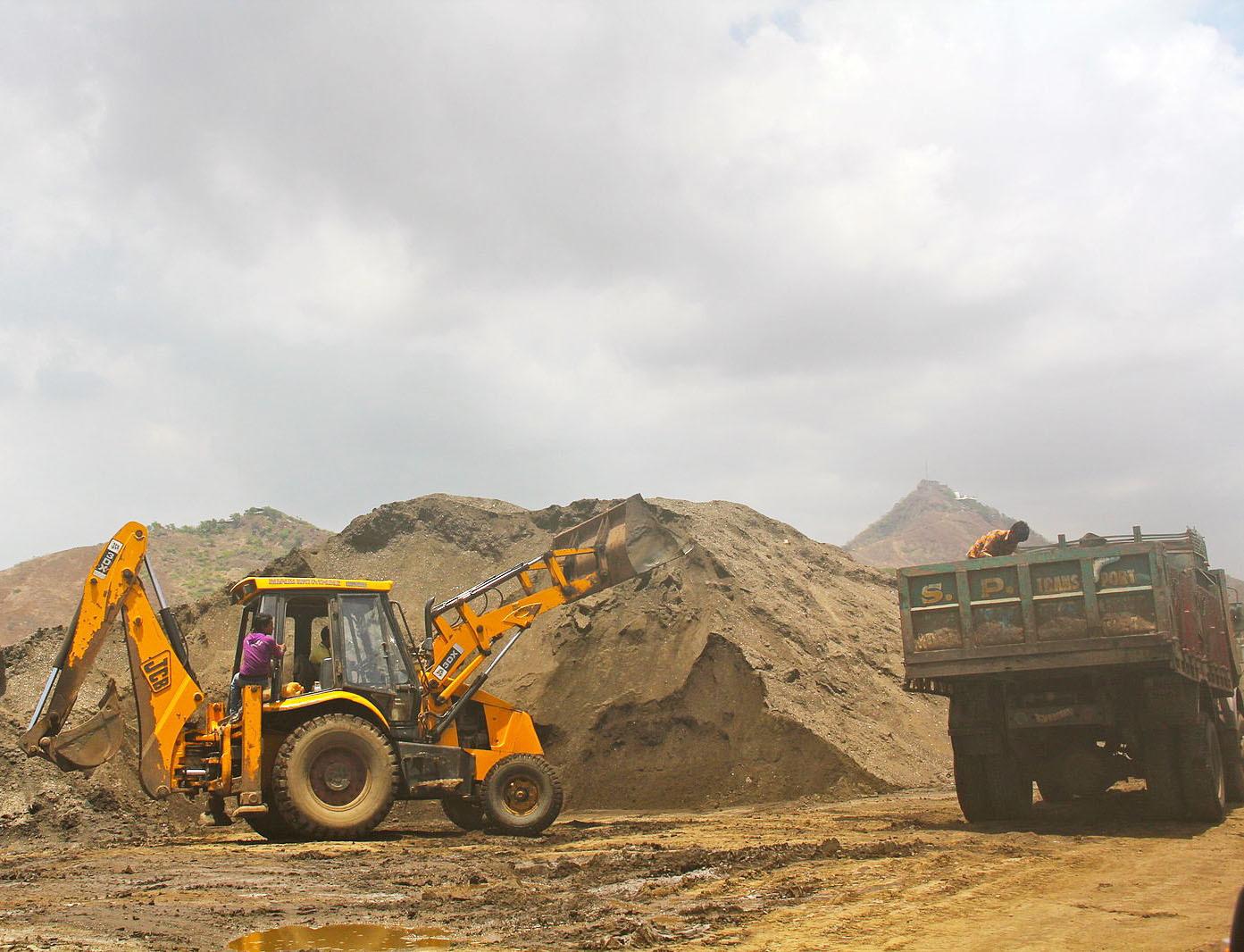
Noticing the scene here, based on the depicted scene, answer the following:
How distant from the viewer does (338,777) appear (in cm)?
1143

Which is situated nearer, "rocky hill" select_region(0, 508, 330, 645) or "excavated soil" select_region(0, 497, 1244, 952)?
"excavated soil" select_region(0, 497, 1244, 952)

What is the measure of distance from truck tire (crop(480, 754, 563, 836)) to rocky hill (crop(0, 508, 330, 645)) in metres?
26.5

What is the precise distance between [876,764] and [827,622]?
531cm

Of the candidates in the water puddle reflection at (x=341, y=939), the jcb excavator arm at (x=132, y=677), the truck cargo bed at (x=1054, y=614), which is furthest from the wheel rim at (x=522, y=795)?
the water puddle reflection at (x=341, y=939)

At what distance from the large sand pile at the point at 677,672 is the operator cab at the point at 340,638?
15.5 ft

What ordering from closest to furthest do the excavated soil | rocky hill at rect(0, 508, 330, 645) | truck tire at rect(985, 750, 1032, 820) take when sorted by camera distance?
the excavated soil < truck tire at rect(985, 750, 1032, 820) < rocky hill at rect(0, 508, 330, 645)

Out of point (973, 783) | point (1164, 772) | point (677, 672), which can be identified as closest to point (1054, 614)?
point (1164, 772)

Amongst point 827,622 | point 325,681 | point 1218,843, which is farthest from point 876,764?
point 325,681

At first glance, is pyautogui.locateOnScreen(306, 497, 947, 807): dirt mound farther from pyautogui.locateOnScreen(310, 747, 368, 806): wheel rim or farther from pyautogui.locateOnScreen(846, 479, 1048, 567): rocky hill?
pyautogui.locateOnScreen(846, 479, 1048, 567): rocky hill

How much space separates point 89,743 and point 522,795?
4540mm

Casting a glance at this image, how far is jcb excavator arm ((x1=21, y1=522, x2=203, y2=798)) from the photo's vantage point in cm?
1153

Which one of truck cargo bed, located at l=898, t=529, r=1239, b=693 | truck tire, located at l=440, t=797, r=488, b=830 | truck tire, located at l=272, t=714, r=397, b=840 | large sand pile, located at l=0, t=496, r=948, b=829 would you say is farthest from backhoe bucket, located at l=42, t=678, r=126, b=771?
truck cargo bed, located at l=898, t=529, r=1239, b=693

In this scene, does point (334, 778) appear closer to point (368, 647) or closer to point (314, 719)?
point (314, 719)

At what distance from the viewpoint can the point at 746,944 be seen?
19.7ft
